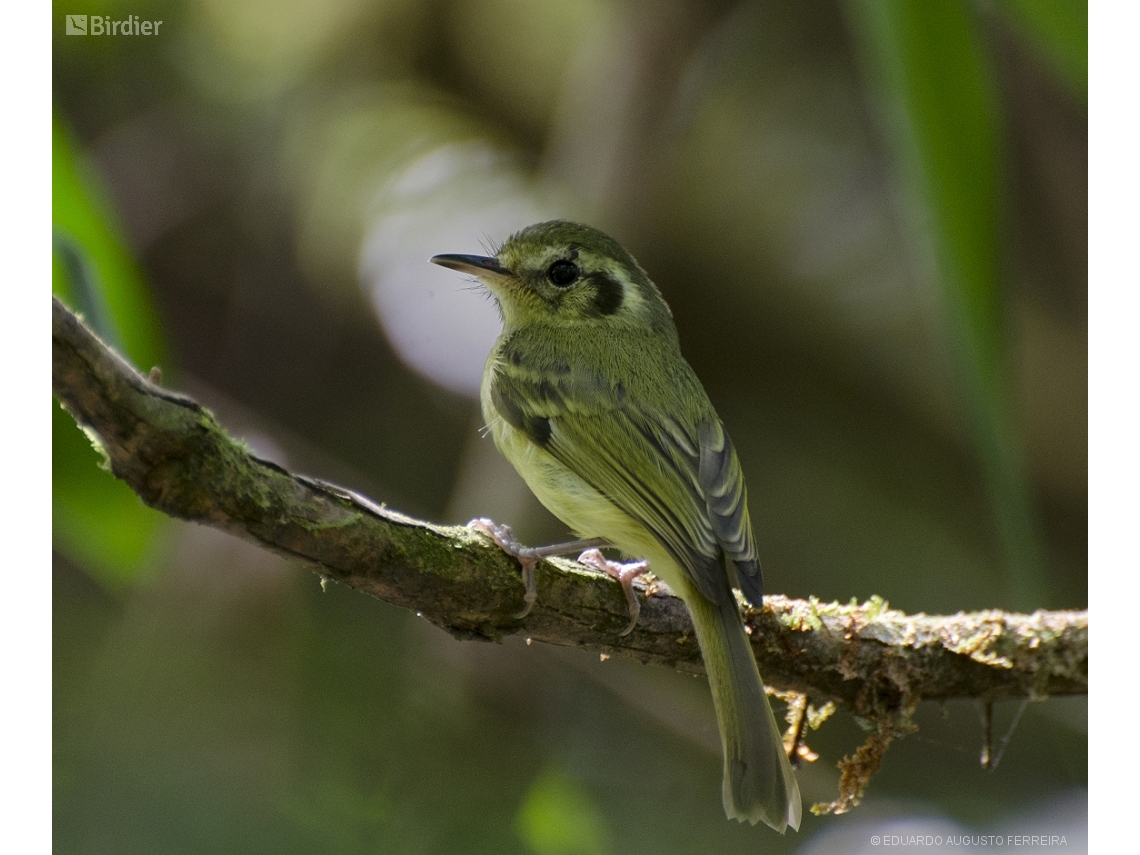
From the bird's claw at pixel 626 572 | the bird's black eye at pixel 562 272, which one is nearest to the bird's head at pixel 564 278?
the bird's black eye at pixel 562 272

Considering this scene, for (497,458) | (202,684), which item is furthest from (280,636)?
(497,458)

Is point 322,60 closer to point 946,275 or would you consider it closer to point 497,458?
point 497,458

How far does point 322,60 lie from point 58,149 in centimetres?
175

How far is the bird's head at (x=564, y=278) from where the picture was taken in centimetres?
288

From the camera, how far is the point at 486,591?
1899mm

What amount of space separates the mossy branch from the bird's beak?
3.28 feet

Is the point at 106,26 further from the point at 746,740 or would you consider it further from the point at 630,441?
the point at 746,740

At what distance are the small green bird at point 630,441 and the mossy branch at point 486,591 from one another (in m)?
0.18

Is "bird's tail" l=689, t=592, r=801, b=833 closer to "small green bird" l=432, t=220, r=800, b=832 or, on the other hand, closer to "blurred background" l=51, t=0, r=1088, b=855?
"small green bird" l=432, t=220, r=800, b=832

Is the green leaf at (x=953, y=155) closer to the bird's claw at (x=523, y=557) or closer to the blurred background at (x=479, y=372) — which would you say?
the bird's claw at (x=523, y=557)

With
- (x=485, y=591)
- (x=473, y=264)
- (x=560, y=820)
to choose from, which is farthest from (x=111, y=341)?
(x=560, y=820)

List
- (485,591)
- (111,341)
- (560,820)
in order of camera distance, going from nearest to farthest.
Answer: (111,341), (485,591), (560,820)

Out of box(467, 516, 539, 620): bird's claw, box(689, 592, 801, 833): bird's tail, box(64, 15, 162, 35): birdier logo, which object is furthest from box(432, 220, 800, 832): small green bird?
box(64, 15, 162, 35): birdier logo

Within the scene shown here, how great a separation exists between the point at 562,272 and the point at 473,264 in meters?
0.26
